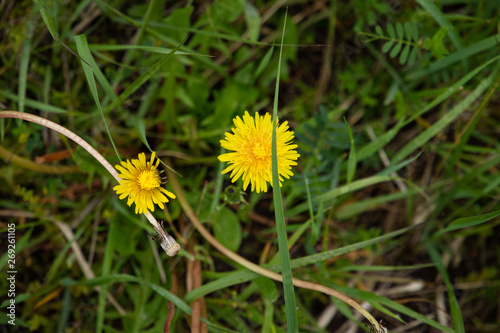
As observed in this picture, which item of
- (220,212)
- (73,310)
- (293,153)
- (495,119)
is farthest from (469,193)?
(73,310)

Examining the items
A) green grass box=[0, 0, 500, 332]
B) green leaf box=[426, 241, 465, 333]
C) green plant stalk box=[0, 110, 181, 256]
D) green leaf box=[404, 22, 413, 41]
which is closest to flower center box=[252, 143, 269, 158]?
green grass box=[0, 0, 500, 332]

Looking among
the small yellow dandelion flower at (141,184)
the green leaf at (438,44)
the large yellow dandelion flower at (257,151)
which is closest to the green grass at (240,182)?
the green leaf at (438,44)

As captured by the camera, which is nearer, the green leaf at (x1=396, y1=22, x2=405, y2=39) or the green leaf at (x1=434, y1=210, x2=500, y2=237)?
the green leaf at (x1=434, y1=210, x2=500, y2=237)

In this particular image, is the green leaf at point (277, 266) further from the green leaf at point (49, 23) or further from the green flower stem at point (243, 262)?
the green leaf at point (49, 23)

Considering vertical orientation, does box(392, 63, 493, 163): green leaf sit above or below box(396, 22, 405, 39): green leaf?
below

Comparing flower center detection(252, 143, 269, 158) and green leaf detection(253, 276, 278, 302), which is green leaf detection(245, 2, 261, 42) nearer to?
flower center detection(252, 143, 269, 158)

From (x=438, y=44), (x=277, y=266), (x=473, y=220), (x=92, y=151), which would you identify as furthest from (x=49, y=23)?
(x=473, y=220)

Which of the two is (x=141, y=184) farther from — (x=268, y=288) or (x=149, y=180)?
(x=268, y=288)

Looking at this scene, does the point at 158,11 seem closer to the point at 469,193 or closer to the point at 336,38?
the point at 336,38
